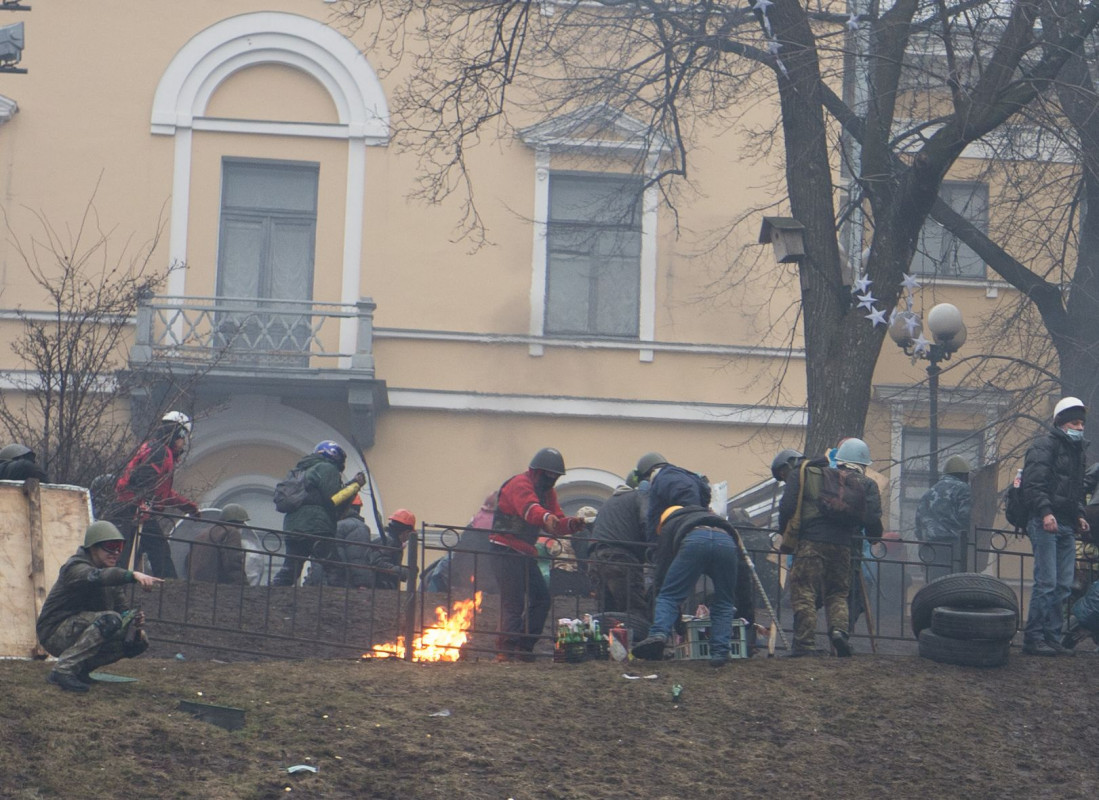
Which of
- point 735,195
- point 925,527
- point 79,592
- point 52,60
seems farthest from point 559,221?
point 79,592

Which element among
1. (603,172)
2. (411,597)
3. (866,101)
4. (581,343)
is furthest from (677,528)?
(603,172)

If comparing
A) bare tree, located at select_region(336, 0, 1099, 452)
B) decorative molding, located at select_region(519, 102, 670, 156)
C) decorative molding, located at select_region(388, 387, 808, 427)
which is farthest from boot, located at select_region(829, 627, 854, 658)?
decorative molding, located at select_region(519, 102, 670, 156)

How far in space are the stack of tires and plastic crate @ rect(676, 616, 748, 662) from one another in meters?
1.28

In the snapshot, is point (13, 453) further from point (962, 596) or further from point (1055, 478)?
point (1055, 478)

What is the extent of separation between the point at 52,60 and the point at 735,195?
9218mm

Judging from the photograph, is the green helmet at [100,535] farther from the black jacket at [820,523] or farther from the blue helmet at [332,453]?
the blue helmet at [332,453]

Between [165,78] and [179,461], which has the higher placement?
[165,78]

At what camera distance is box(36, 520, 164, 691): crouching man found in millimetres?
9141

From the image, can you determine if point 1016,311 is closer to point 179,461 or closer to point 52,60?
point 179,461

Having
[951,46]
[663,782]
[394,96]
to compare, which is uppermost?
[394,96]

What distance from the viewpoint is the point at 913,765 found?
9.34 metres

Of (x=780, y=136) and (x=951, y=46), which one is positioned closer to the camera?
(x=951, y=46)

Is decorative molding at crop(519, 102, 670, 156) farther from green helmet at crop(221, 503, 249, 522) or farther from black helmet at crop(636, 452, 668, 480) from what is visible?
black helmet at crop(636, 452, 668, 480)

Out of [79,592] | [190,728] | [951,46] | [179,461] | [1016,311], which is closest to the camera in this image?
[190,728]
